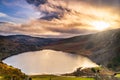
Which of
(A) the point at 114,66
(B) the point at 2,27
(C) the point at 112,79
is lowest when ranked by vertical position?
(C) the point at 112,79

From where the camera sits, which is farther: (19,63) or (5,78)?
(19,63)

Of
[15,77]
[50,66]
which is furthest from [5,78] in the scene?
[50,66]

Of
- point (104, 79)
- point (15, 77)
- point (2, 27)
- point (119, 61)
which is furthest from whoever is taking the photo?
point (119, 61)

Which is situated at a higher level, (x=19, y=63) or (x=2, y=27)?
(x=2, y=27)

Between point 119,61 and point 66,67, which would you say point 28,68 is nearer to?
point 66,67

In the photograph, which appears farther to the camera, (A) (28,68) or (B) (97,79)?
(A) (28,68)

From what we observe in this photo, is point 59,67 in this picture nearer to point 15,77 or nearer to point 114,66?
point 114,66

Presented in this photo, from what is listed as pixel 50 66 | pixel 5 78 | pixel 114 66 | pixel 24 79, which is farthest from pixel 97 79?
pixel 50 66

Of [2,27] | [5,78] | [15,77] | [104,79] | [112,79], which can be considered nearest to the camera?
[5,78]

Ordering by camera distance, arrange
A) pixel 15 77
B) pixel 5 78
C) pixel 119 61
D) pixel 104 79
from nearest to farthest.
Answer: pixel 5 78, pixel 15 77, pixel 104 79, pixel 119 61
